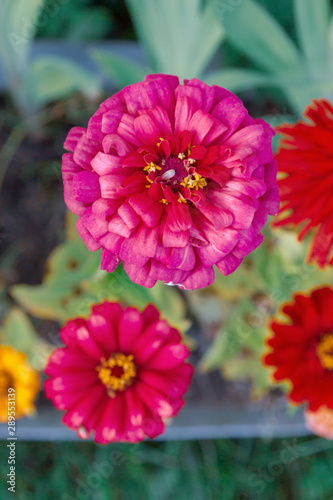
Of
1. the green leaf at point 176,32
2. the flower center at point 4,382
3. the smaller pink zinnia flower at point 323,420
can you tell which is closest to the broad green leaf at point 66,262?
the flower center at point 4,382

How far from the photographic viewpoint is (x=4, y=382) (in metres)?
0.67

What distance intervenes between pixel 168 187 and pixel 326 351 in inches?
13.8

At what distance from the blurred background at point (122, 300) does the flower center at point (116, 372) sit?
0.17 meters

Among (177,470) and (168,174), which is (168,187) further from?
(177,470)

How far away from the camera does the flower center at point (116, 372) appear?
0.50 meters

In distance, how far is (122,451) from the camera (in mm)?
884

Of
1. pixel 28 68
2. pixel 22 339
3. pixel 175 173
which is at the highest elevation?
pixel 175 173

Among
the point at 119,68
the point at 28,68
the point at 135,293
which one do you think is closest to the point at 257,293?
the point at 135,293

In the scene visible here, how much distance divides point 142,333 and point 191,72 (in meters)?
0.38

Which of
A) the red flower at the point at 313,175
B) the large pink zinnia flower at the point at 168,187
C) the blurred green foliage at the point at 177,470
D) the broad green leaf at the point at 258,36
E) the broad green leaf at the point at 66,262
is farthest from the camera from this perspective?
the blurred green foliage at the point at 177,470

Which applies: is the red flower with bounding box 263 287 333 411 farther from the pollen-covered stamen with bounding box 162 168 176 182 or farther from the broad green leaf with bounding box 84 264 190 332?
the pollen-covered stamen with bounding box 162 168 176 182

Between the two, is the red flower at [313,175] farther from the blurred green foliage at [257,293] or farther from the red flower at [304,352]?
the blurred green foliage at [257,293]

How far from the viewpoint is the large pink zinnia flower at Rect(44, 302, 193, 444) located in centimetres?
45

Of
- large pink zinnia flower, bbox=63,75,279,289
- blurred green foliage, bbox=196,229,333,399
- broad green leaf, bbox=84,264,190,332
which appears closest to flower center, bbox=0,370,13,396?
broad green leaf, bbox=84,264,190,332
